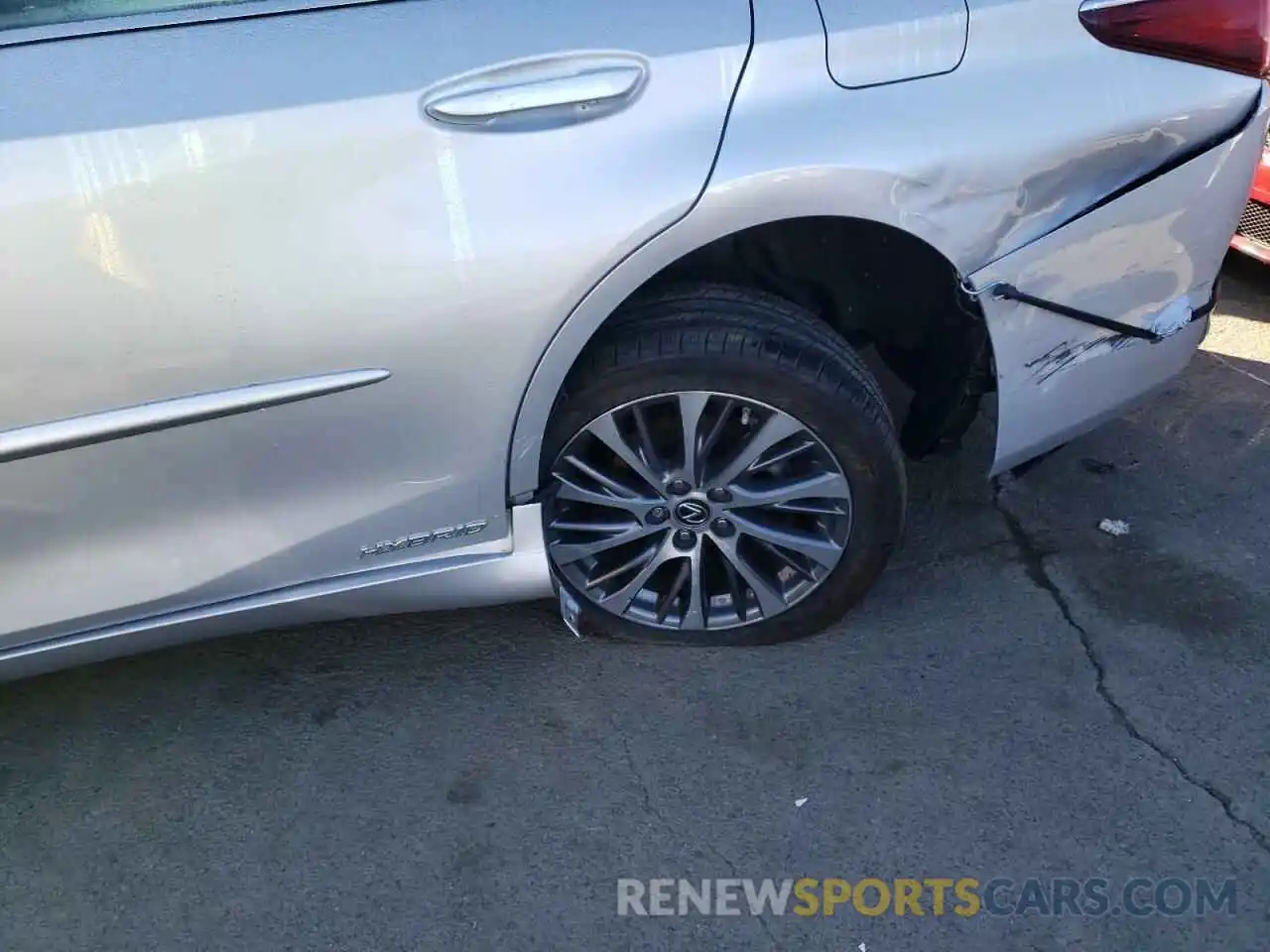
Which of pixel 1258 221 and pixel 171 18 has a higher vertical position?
pixel 171 18

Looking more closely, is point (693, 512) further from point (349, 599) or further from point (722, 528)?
point (349, 599)

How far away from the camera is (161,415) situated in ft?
6.22

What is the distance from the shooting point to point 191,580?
2098 mm

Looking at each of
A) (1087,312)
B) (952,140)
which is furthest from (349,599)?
(1087,312)

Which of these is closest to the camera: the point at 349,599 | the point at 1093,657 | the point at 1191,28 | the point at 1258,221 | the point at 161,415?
the point at 161,415

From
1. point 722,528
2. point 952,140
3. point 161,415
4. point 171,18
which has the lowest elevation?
point 722,528

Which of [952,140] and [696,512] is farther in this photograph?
[696,512]

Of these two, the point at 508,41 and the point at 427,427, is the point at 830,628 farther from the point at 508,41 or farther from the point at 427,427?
the point at 508,41

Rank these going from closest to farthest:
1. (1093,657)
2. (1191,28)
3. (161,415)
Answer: (161,415)
(1191,28)
(1093,657)

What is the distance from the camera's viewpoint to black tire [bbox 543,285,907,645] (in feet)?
7.04

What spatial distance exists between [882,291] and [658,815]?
1123 millimetres

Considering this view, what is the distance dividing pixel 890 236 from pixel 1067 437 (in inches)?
24.2

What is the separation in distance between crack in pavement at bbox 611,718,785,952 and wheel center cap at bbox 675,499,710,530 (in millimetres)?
427

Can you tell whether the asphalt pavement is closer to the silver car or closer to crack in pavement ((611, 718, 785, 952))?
crack in pavement ((611, 718, 785, 952))
